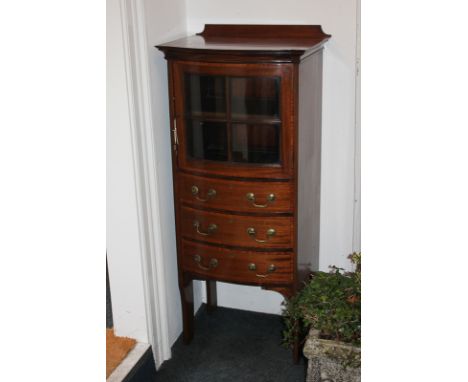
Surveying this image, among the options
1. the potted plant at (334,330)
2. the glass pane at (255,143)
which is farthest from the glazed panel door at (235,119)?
the potted plant at (334,330)

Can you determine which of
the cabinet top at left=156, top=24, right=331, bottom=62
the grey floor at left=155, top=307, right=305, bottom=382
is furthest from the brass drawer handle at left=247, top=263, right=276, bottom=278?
the cabinet top at left=156, top=24, right=331, bottom=62

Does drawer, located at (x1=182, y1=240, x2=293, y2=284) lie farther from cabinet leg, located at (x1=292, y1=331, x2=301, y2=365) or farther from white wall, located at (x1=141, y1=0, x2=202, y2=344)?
cabinet leg, located at (x1=292, y1=331, x2=301, y2=365)

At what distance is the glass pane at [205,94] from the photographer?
2.18m

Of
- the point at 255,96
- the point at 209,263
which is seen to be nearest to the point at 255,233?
the point at 209,263

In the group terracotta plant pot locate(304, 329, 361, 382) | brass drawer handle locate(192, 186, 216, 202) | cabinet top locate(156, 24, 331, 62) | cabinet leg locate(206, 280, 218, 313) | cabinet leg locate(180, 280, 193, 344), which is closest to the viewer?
terracotta plant pot locate(304, 329, 361, 382)

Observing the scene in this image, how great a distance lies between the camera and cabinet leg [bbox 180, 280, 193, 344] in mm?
2533

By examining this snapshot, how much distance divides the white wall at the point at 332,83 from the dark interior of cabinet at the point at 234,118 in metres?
0.44

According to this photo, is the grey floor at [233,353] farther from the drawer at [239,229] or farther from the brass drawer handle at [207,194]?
the brass drawer handle at [207,194]

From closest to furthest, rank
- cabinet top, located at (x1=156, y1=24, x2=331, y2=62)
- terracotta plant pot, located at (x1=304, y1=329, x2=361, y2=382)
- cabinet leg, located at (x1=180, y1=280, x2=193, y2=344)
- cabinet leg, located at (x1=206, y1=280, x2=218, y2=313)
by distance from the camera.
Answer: terracotta plant pot, located at (x1=304, y1=329, x2=361, y2=382), cabinet top, located at (x1=156, y1=24, x2=331, y2=62), cabinet leg, located at (x1=180, y1=280, x2=193, y2=344), cabinet leg, located at (x1=206, y1=280, x2=218, y2=313)

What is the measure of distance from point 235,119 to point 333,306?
0.80 metres

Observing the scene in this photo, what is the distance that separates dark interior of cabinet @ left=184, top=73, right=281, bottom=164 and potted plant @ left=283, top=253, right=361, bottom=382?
544 millimetres

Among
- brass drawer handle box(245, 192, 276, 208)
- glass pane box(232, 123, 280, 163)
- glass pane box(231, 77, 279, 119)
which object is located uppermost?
glass pane box(231, 77, 279, 119)
